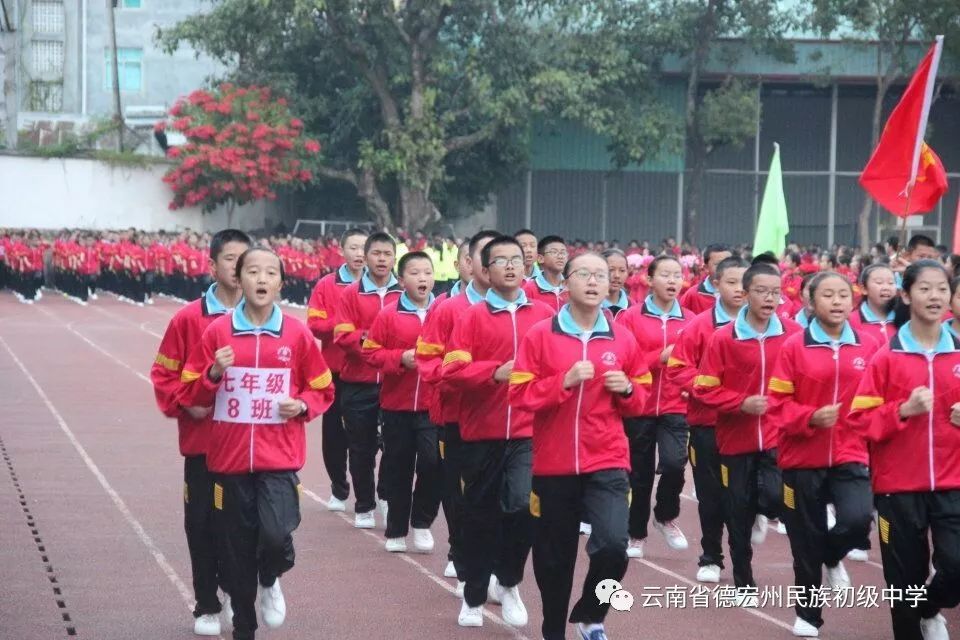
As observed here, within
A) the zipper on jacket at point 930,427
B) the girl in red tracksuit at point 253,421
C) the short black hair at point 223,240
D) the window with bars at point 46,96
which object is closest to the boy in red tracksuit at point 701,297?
the short black hair at point 223,240

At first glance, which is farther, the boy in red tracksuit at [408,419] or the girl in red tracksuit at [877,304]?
the boy in red tracksuit at [408,419]

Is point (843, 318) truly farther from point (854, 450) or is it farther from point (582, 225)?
point (582, 225)

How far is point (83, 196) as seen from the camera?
44969mm

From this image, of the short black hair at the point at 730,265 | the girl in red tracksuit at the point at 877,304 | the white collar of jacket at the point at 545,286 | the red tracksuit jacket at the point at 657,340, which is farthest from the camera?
the white collar of jacket at the point at 545,286

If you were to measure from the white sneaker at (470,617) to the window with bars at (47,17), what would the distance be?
152 ft

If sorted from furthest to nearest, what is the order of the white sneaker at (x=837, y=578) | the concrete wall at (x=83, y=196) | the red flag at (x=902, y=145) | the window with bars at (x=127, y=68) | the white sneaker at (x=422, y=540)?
the window with bars at (x=127, y=68) < the concrete wall at (x=83, y=196) < the red flag at (x=902, y=145) < the white sneaker at (x=422, y=540) < the white sneaker at (x=837, y=578)

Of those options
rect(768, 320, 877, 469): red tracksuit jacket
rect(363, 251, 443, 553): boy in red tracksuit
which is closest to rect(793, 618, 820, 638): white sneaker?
rect(768, 320, 877, 469): red tracksuit jacket

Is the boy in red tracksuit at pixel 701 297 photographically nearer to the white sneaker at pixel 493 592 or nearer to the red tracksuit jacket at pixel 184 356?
the white sneaker at pixel 493 592

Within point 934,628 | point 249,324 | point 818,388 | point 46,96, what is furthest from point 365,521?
point 46,96

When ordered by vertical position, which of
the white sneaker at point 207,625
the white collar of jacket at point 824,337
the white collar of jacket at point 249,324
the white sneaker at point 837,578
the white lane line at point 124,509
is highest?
the white collar of jacket at point 249,324

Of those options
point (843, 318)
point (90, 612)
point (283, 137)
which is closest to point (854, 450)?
point (843, 318)

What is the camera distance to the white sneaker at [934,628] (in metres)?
7.57

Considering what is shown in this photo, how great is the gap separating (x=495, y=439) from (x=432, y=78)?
31886mm

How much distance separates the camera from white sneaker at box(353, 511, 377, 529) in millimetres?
11508
